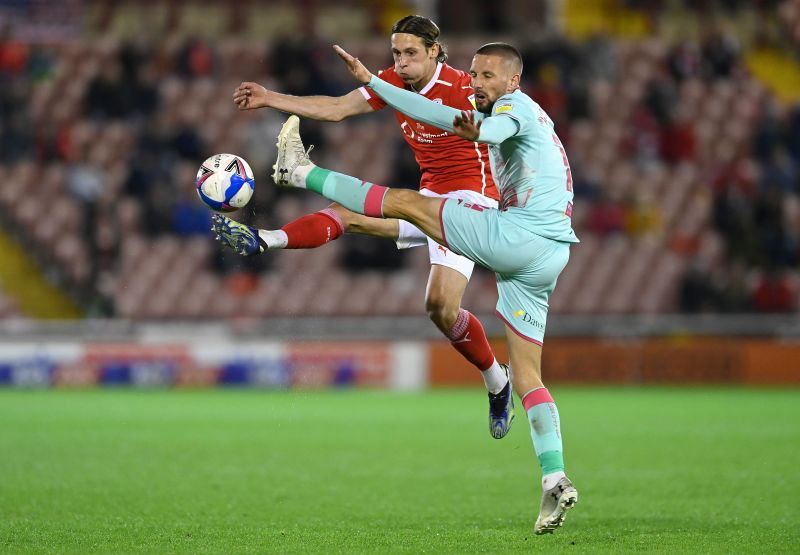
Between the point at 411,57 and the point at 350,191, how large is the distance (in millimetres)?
1325

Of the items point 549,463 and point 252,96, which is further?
point 252,96

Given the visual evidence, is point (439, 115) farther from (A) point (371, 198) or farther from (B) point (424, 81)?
(B) point (424, 81)

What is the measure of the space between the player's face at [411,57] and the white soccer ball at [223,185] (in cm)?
121

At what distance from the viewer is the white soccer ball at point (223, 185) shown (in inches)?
291

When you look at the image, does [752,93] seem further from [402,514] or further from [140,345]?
[402,514]

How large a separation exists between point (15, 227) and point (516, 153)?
15.3m

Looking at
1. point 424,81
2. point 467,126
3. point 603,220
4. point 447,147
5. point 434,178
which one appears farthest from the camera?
point 603,220

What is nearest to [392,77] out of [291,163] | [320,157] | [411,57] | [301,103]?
[411,57]

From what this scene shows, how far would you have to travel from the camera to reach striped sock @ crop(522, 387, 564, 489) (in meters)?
6.78

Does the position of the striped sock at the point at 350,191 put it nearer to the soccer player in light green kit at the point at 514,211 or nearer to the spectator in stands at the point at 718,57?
the soccer player in light green kit at the point at 514,211

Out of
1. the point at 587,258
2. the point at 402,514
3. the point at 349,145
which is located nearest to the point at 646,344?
the point at 587,258

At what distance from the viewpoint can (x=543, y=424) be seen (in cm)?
686

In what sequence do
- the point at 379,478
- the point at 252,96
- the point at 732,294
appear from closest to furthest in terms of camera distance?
the point at 252,96
the point at 379,478
the point at 732,294

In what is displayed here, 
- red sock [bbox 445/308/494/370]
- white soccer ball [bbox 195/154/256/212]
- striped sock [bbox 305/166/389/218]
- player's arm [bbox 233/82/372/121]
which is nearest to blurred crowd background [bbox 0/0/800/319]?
red sock [bbox 445/308/494/370]
